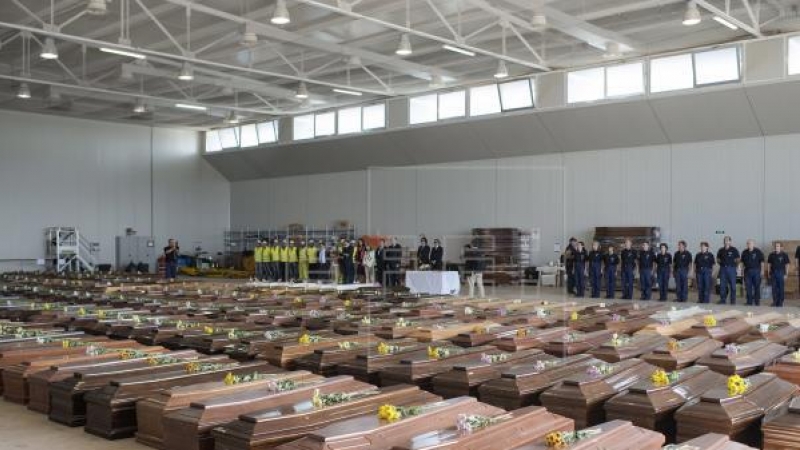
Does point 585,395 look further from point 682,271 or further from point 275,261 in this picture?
point 275,261

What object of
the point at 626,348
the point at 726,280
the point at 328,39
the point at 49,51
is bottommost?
the point at 626,348

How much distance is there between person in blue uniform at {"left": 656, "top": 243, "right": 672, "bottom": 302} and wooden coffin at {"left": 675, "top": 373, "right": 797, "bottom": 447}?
12319 mm

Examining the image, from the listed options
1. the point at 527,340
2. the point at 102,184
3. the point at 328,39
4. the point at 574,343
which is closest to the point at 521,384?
the point at 574,343

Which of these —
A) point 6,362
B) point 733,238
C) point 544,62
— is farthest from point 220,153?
point 6,362

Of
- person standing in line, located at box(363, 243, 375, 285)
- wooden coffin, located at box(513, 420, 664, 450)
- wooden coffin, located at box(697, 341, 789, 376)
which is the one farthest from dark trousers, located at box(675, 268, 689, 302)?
wooden coffin, located at box(513, 420, 664, 450)

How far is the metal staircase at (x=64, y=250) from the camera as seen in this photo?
26.2 metres

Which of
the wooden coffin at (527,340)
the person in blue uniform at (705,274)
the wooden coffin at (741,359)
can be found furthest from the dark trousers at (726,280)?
the wooden coffin at (741,359)

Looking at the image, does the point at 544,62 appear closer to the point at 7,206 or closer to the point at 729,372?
the point at 729,372

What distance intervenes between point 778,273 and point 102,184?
22.5 meters

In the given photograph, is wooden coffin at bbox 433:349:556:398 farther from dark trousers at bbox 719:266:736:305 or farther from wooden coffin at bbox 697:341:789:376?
dark trousers at bbox 719:266:736:305

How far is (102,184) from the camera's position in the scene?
28.0 metres

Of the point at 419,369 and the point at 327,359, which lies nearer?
the point at 419,369

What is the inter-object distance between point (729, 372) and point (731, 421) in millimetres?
1973

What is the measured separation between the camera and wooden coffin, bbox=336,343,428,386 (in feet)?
22.9
